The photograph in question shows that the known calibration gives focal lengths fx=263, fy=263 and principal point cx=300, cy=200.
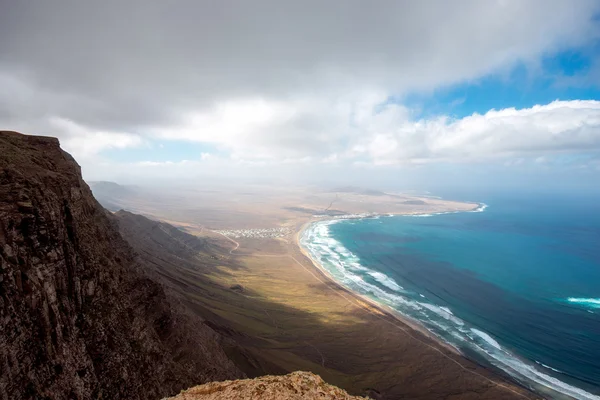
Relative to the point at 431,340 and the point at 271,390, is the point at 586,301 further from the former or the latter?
the point at 271,390

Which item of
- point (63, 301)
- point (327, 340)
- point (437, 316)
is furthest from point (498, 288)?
point (63, 301)

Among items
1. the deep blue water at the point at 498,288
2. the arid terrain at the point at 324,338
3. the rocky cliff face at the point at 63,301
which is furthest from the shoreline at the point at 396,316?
the rocky cliff face at the point at 63,301

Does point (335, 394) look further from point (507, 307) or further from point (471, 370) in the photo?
point (507, 307)

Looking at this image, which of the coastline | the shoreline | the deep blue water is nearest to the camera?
the coastline

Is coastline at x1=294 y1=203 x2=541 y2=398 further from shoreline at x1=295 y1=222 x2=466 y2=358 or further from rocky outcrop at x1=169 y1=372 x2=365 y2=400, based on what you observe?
rocky outcrop at x1=169 y1=372 x2=365 y2=400

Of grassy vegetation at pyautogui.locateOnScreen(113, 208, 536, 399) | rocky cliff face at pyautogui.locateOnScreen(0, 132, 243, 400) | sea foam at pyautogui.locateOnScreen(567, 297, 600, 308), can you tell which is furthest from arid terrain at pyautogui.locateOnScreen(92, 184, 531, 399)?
sea foam at pyautogui.locateOnScreen(567, 297, 600, 308)
